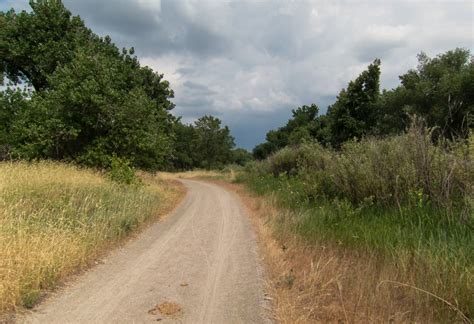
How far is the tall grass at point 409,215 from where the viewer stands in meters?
5.29

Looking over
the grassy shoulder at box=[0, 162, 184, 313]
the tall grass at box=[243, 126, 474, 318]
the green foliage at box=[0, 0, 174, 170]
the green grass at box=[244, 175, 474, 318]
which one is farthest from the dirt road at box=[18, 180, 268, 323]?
the green foliage at box=[0, 0, 174, 170]

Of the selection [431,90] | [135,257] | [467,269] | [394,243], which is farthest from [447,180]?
[431,90]

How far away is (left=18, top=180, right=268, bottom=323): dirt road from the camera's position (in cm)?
518

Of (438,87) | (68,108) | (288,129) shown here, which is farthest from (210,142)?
(68,108)

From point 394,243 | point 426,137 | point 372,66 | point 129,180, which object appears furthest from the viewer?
point 372,66

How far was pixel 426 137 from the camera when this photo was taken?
8117 millimetres

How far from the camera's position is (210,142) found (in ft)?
282

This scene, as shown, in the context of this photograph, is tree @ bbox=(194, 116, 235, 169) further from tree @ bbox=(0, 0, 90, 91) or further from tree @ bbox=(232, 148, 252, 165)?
tree @ bbox=(0, 0, 90, 91)

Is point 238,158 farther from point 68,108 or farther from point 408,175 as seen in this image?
point 408,175

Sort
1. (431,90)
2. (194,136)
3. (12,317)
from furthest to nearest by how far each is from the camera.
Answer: (194,136), (431,90), (12,317)

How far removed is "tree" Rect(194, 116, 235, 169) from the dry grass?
7692 cm

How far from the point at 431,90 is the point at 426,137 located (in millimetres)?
23674

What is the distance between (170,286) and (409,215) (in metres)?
4.71

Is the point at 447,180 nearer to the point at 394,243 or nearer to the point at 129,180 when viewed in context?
the point at 394,243
